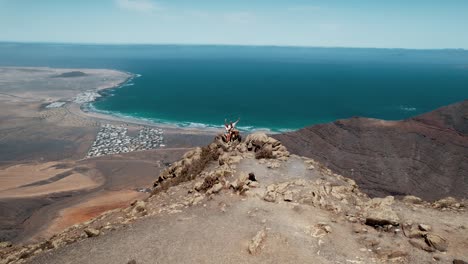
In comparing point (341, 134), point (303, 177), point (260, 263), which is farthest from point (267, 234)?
point (341, 134)

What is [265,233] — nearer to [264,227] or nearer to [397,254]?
[264,227]

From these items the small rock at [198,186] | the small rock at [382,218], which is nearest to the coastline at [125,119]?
the small rock at [198,186]

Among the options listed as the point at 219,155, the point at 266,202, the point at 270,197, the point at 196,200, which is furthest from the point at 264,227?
the point at 219,155

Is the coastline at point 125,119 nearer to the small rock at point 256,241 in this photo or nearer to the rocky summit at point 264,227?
the rocky summit at point 264,227

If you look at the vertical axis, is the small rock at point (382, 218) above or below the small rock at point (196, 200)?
above

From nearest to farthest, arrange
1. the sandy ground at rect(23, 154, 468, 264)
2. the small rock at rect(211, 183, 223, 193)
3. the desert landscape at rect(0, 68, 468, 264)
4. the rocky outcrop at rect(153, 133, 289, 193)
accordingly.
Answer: the sandy ground at rect(23, 154, 468, 264), the desert landscape at rect(0, 68, 468, 264), the small rock at rect(211, 183, 223, 193), the rocky outcrop at rect(153, 133, 289, 193)

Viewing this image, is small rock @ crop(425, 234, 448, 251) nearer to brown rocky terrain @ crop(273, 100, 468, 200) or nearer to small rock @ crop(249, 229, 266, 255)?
small rock @ crop(249, 229, 266, 255)

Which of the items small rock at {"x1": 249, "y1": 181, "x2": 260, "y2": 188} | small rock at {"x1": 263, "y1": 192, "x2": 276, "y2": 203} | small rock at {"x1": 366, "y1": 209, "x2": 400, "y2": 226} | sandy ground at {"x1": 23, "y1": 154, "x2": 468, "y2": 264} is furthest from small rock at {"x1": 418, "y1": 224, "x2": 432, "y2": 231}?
small rock at {"x1": 249, "y1": 181, "x2": 260, "y2": 188}
